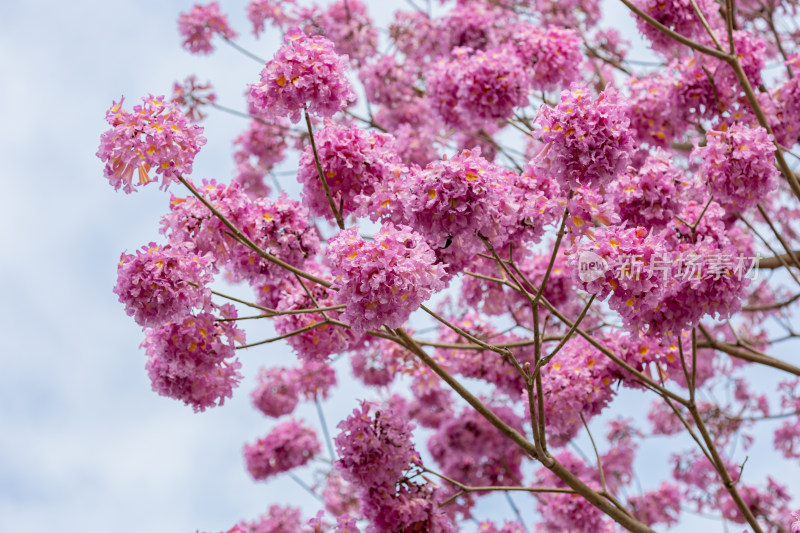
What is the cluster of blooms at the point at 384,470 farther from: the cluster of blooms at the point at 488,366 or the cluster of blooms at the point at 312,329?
the cluster of blooms at the point at 488,366

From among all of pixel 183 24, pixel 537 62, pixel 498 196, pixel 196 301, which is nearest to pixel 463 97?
pixel 537 62

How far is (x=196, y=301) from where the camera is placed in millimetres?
3994

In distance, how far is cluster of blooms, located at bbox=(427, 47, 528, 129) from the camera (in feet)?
19.5

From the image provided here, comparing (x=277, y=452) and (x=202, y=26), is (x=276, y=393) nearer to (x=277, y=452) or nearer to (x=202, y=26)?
(x=277, y=452)

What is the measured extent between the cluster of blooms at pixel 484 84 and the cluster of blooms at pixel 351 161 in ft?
6.20

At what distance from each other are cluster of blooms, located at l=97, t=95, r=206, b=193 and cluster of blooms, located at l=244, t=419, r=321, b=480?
5.57 metres

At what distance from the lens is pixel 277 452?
893cm

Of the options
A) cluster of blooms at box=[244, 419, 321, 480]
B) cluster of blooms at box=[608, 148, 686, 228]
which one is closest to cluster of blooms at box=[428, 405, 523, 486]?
cluster of blooms at box=[244, 419, 321, 480]

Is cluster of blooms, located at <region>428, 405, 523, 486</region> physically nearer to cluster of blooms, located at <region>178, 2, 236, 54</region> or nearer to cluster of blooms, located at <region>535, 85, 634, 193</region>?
cluster of blooms, located at <region>535, 85, 634, 193</region>

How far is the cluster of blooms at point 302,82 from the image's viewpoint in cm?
398

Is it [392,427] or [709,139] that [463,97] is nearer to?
[709,139]

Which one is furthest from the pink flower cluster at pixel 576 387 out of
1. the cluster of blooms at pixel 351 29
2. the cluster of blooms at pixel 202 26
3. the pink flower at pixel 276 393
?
the cluster of blooms at pixel 202 26

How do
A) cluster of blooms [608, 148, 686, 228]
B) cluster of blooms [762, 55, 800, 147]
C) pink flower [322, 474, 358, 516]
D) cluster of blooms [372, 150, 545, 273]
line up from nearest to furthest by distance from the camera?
cluster of blooms [372, 150, 545, 273], cluster of blooms [608, 148, 686, 228], cluster of blooms [762, 55, 800, 147], pink flower [322, 474, 358, 516]

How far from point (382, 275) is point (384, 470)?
182 centimetres
